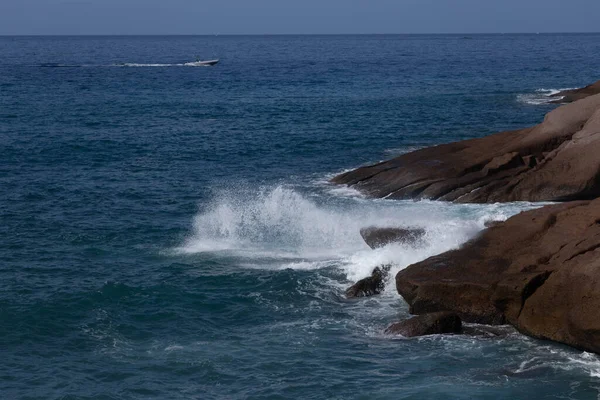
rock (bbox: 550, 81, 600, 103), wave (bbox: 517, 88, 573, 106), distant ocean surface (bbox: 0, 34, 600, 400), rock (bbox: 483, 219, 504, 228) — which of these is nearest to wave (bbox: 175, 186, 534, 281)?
distant ocean surface (bbox: 0, 34, 600, 400)

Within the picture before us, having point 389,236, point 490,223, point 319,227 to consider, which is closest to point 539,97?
point 319,227

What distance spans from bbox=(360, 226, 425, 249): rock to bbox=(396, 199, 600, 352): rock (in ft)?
10.7

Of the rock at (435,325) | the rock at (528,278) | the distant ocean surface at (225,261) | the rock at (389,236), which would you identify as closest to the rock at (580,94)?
the distant ocean surface at (225,261)

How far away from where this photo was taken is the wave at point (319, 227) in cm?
3103

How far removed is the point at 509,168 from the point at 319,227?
32.2 ft

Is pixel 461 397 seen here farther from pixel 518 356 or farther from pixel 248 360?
pixel 248 360

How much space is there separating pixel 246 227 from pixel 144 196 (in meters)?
7.96

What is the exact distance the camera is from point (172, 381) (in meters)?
22.8

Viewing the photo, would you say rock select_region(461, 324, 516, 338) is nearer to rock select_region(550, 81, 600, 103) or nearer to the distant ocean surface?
the distant ocean surface

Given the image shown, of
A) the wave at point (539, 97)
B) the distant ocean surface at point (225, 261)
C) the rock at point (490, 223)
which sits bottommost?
the distant ocean surface at point (225, 261)

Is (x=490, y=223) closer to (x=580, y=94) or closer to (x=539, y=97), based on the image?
(x=580, y=94)

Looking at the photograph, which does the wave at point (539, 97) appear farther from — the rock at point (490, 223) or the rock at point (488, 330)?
the rock at point (488, 330)

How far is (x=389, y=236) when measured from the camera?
31.9m

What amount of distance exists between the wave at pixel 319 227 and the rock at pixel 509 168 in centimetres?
113
